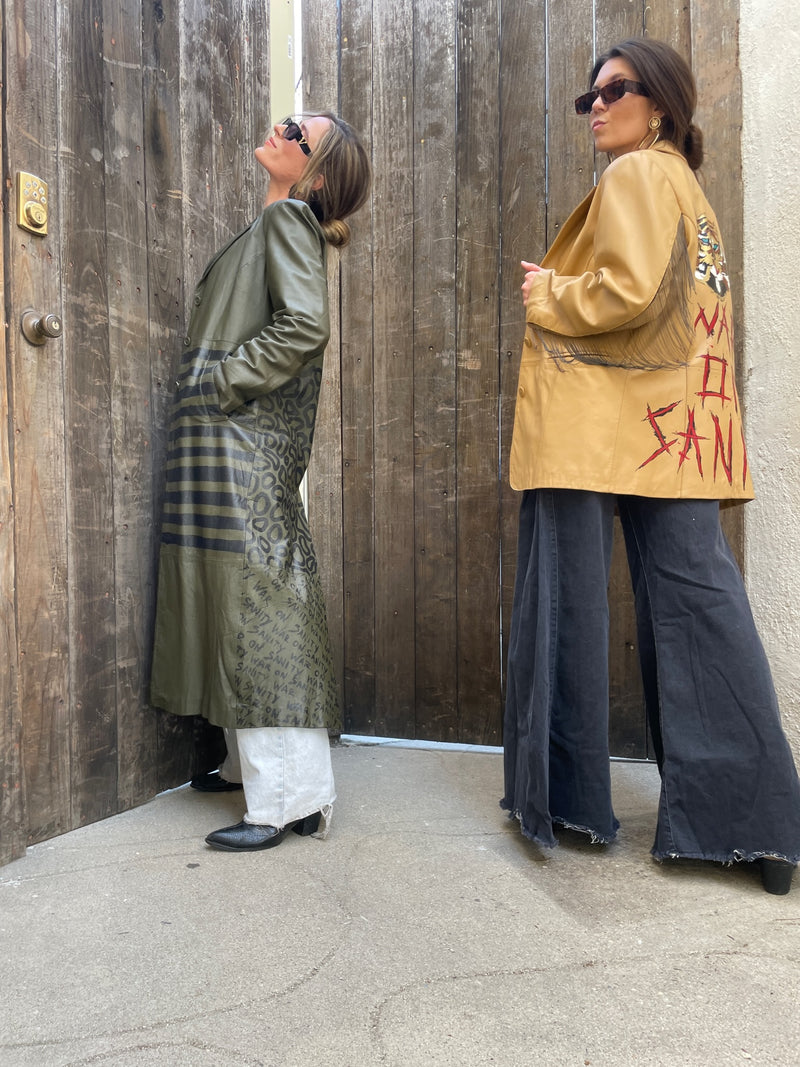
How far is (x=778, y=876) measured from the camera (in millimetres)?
1420

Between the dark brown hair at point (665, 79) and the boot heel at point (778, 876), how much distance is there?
1397 mm

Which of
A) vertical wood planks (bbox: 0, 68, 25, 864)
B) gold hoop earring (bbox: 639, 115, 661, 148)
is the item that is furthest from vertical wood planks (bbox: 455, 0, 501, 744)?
vertical wood planks (bbox: 0, 68, 25, 864)

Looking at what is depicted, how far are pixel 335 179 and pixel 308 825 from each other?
1.48m

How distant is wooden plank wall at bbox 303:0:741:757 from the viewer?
2.30 m

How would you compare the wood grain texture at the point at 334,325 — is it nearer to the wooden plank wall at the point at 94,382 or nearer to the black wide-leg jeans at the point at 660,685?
the wooden plank wall at the point at 94,382

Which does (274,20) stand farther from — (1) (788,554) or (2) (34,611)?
(1) (788,554)

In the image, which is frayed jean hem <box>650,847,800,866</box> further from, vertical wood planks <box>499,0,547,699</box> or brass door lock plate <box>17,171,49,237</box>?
brass door lock plate <box>17,171,49,237</box>

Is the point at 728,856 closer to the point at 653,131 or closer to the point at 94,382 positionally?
the point at 653,131

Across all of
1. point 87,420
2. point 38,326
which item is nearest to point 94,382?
point 87,420

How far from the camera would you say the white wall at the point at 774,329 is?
1795 mm

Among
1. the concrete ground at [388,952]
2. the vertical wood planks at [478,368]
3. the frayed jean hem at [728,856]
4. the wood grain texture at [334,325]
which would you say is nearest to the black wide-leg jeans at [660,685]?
the frayed jean hem at [728,856]

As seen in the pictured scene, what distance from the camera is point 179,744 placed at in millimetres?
1999

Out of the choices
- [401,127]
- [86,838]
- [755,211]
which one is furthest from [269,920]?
[401,127]

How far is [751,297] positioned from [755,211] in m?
0.21
